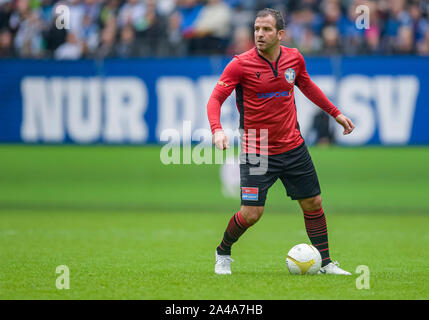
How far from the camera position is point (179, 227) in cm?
1237

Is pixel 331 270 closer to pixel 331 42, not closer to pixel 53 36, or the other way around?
pixel 331 42

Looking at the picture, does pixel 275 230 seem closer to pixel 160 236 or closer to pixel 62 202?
pixel 160 236

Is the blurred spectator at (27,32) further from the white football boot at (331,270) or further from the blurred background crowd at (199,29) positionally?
the white football boot at (331,270)

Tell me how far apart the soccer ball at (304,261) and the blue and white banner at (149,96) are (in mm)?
7621

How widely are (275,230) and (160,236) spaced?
1.98m

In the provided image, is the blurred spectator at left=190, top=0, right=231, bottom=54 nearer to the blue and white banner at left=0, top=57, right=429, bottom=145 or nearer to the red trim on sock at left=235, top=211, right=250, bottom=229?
the blue and white banner at left=0, top=57, right=429, bottom=145

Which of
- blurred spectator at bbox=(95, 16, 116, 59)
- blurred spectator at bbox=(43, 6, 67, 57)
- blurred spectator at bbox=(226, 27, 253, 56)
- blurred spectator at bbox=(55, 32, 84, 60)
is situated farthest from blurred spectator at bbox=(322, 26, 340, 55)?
blurred spectator at bbox=(43, 6, 67, 57)

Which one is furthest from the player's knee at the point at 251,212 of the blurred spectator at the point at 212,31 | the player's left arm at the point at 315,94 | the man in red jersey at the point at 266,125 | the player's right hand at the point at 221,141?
the blurred spectator at the point at 212,31

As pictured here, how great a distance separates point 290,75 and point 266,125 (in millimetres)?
547

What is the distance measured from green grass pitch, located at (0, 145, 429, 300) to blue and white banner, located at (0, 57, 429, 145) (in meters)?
0.37

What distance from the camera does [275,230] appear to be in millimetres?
12078

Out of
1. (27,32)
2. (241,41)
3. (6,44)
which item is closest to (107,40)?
(27,32)

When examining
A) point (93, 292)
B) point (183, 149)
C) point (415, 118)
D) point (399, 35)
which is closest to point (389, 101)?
point (415, 118)

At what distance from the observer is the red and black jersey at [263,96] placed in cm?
743
